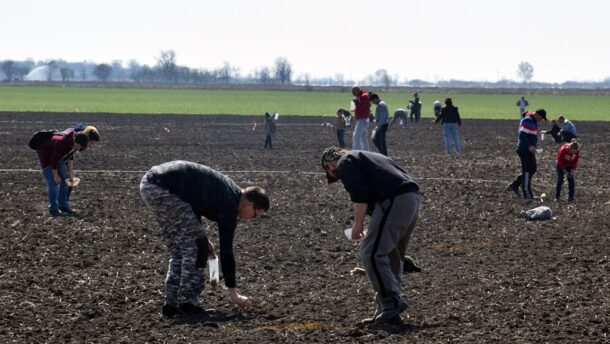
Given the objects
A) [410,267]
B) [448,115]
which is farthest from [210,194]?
[448,115]

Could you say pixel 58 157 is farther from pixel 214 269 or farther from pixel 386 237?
pixel 386 237

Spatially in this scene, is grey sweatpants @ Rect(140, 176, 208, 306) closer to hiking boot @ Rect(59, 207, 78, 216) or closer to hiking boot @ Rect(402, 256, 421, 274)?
hiking boot @ Rect(402, 256, 421, 274)

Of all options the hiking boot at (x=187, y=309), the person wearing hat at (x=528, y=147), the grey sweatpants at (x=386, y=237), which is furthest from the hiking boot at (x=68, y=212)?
the grey sweatpants at (x=386, y=237)

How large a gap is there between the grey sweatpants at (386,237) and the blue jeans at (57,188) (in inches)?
356

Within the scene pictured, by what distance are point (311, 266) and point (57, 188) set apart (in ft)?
20.7

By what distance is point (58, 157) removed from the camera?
16953mm

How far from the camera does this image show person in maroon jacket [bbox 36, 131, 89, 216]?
54.6ft

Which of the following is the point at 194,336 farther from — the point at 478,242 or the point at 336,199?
the point at 336,199

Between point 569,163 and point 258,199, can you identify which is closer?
point 258,199

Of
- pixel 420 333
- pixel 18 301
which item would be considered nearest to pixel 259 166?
pixel 18 301

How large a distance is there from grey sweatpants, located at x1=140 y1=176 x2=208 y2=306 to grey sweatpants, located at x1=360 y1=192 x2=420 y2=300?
169 cm

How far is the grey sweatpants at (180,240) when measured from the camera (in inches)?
403

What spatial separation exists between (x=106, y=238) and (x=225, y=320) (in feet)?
18.7

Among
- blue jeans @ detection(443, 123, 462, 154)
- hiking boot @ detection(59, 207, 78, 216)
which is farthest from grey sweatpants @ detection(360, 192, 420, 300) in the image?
blue jeans @ detection(443, 123, 462, 154)
